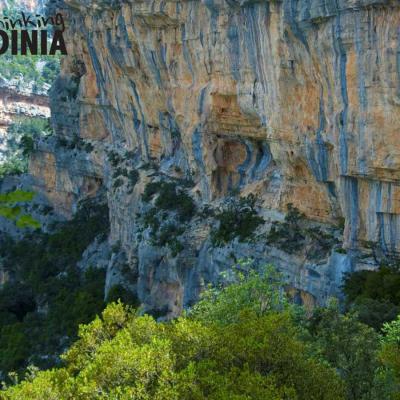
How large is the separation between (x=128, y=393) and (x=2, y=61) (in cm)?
A: 9231

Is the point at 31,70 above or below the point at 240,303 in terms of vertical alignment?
above

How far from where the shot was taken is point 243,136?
96.0 feet

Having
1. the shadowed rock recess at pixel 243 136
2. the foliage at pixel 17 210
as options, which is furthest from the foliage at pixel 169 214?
the foliage at pixel 17 210

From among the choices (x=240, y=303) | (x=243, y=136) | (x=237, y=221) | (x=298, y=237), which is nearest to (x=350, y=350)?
(x=240, y=303)

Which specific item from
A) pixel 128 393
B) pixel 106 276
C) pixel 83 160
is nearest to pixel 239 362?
pixel 128 393

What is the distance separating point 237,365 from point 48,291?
30.5m

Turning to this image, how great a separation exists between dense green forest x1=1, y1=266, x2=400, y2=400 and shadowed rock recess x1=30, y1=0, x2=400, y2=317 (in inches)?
275

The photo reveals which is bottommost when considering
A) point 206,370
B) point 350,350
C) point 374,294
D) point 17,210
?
point 374,294

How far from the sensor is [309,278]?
23500 millimetres

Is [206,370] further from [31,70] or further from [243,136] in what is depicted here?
[31,70]

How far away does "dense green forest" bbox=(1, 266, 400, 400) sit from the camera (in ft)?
39.4

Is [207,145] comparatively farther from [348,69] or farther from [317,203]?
[348,69]

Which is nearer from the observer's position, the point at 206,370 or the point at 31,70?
the point at 206,370

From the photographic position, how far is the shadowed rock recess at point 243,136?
2052 cm
